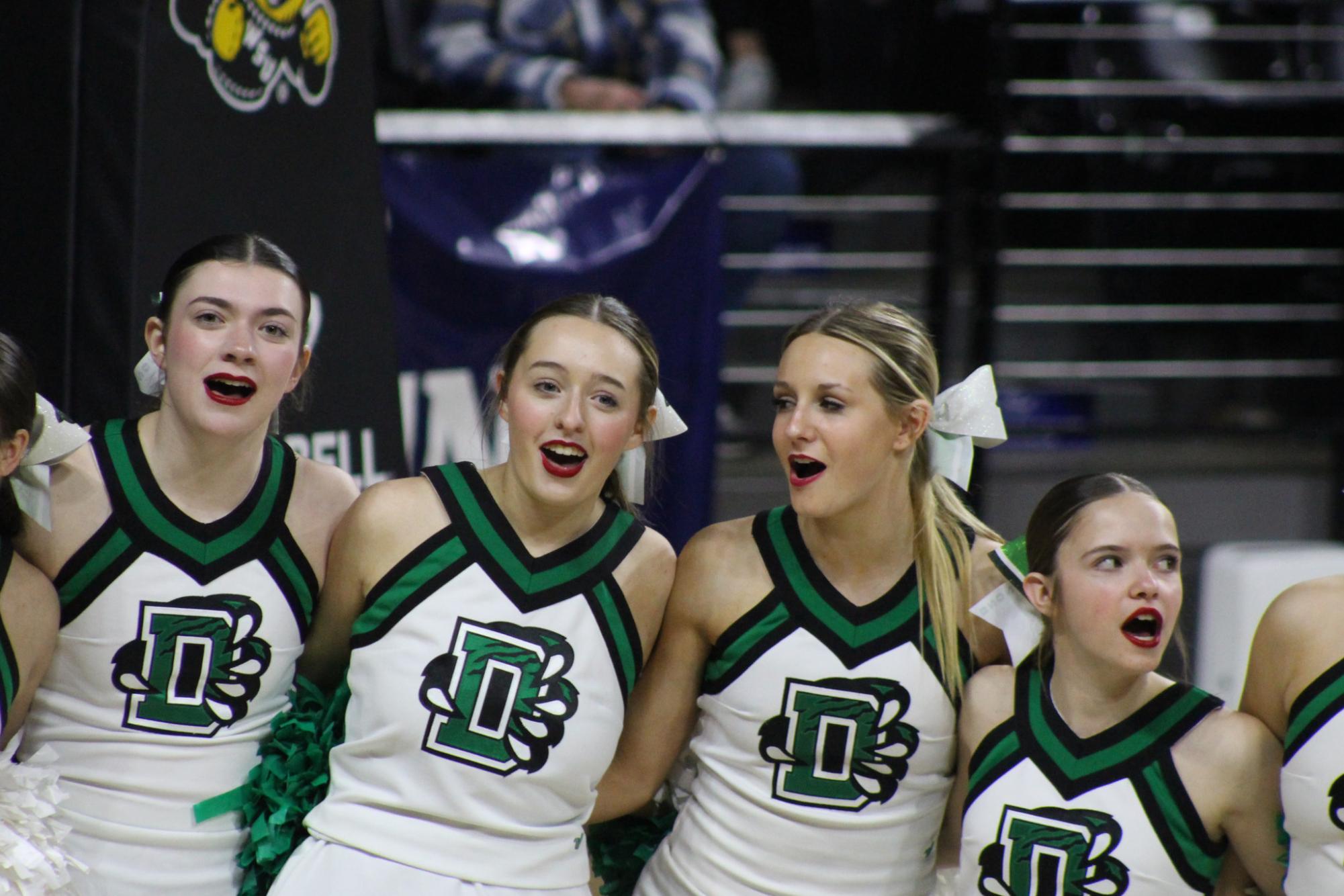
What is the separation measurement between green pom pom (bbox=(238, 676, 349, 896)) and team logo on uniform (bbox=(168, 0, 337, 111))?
98cm

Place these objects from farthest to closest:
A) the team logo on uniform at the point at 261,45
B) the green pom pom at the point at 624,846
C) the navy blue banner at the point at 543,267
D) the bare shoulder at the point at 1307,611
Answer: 1. the navy blue banner at the point at 543,267
2. the team logo on uniform at the point at 261,45
3. the green pom pom at the point at 624,846
4. the bare shoulder at the point at 1307,611

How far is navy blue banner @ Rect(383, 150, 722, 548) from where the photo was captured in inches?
143

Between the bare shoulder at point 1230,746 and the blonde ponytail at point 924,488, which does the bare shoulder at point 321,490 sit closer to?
the blonde ponytail at point 924,488

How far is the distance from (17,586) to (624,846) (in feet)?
2.94

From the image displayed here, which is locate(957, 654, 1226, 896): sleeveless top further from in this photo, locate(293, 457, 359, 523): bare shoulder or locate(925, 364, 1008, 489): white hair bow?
locate(293, 457, 359, 523): bare shoulder

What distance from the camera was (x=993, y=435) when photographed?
2.09 meters

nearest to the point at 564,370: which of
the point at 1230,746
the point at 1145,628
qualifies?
the point at 1145,628

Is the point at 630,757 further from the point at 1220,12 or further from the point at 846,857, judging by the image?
the point at 1220,12

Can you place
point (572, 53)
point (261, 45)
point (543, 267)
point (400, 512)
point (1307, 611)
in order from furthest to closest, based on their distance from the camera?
point (572, 53), point (543, 267), point (261, 45), point (400, 512), point (1307, 611)

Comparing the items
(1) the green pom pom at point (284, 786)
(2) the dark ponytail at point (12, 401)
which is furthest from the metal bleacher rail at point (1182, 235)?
(2) the dark ponytail at point (12, 401)

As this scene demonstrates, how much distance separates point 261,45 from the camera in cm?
239

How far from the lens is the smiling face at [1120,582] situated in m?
1.85

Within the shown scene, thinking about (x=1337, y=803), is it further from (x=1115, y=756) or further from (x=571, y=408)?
(x=571, y=408)

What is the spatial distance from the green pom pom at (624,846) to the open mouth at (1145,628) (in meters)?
0.71
